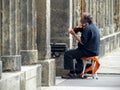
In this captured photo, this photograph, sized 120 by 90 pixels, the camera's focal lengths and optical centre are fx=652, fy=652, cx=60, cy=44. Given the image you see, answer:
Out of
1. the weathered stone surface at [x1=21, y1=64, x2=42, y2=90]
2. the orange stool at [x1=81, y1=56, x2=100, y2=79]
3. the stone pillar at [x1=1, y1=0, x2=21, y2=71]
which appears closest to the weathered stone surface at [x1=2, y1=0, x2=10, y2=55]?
the stone pillar at [x1=1, y1=0, x2=21, y2=71]

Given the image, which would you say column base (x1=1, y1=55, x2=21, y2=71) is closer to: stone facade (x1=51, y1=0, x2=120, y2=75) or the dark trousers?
the dark trousers

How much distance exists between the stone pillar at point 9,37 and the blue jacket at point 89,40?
5.54 metres

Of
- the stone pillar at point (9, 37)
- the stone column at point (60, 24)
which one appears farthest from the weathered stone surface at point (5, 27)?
the stone column at point (60, 24)

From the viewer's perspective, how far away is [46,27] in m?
13.8

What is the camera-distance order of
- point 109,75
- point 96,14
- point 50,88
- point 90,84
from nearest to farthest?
1. point 50,88
2. point 90,84
3. point 109,75
4. point 96,14

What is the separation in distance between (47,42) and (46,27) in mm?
335

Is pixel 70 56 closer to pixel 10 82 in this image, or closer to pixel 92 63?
pixel 92 63

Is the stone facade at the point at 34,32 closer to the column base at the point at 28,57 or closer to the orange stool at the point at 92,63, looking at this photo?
the column base at the point at 28,57

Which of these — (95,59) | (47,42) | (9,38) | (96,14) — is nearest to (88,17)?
(95,59)

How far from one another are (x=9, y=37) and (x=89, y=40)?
5.87 metres

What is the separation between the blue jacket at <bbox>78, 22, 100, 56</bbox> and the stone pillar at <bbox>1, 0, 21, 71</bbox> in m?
5.54

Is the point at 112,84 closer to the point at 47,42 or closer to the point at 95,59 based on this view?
the point at 95,59

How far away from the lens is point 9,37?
10102 millimetres

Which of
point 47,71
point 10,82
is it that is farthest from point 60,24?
point 10,82
